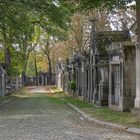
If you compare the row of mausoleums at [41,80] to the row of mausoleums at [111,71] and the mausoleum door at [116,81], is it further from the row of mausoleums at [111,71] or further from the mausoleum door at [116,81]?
the mausoleum door at [116,81]

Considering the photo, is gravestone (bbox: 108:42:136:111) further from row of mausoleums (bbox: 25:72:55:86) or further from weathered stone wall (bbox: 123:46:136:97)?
row of mausoleums (bbox: 25:72:55:86)

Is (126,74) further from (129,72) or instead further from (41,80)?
(41,80)

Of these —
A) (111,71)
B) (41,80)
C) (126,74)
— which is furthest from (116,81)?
(41,80)

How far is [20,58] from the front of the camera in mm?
54844

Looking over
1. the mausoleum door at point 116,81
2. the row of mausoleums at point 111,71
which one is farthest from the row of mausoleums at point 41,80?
the mausoleum door at point 116,81

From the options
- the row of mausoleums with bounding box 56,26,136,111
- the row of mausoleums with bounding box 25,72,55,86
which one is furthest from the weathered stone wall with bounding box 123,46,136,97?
the row of mausoleums with bounding box 25,72,55,86

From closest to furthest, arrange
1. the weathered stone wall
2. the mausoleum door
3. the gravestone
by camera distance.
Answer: the gravestone < the weathered stone wall < the mausoleum door

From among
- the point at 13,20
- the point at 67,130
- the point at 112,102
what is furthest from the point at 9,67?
the point at 67,130

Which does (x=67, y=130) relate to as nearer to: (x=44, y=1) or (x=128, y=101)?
(x=128, y=101)

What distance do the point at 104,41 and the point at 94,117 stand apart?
12.0m

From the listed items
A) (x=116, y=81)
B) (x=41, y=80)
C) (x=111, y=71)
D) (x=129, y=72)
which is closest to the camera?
(x=129, y=72)

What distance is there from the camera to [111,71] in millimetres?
26078

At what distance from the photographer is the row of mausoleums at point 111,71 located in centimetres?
2328

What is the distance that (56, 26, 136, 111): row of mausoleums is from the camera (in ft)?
76.4
